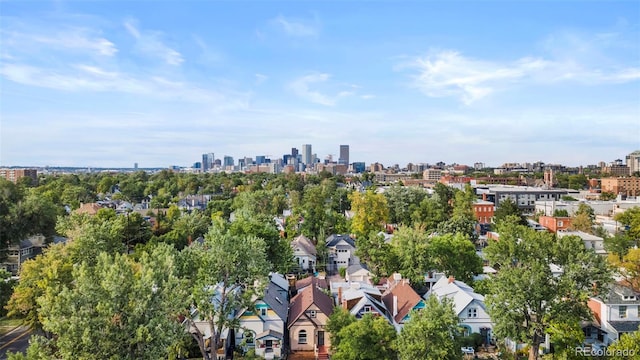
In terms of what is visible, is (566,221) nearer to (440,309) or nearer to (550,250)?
(550,250)

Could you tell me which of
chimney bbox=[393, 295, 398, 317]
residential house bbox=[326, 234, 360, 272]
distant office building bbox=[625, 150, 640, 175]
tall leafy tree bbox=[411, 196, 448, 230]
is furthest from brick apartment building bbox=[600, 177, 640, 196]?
chimney bbox=[393, 295, 398, 317]

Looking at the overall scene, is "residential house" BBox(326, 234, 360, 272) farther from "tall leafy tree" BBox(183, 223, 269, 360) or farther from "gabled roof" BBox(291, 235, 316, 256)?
"tall leafy tree" BBox(183, 223, 269, 360)

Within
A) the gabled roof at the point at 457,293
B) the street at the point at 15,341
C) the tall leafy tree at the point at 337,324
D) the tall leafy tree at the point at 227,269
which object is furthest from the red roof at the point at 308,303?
the street at the point at 15,341

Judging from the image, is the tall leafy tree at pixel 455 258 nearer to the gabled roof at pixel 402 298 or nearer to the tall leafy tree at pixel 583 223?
the gabled roof at pixel 402 298

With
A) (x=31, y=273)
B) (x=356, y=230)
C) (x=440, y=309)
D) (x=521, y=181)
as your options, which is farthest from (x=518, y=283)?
(x=521, y=181)

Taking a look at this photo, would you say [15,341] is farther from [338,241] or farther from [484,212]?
[484,212]

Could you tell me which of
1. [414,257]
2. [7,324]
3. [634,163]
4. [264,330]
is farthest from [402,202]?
[634,163]
